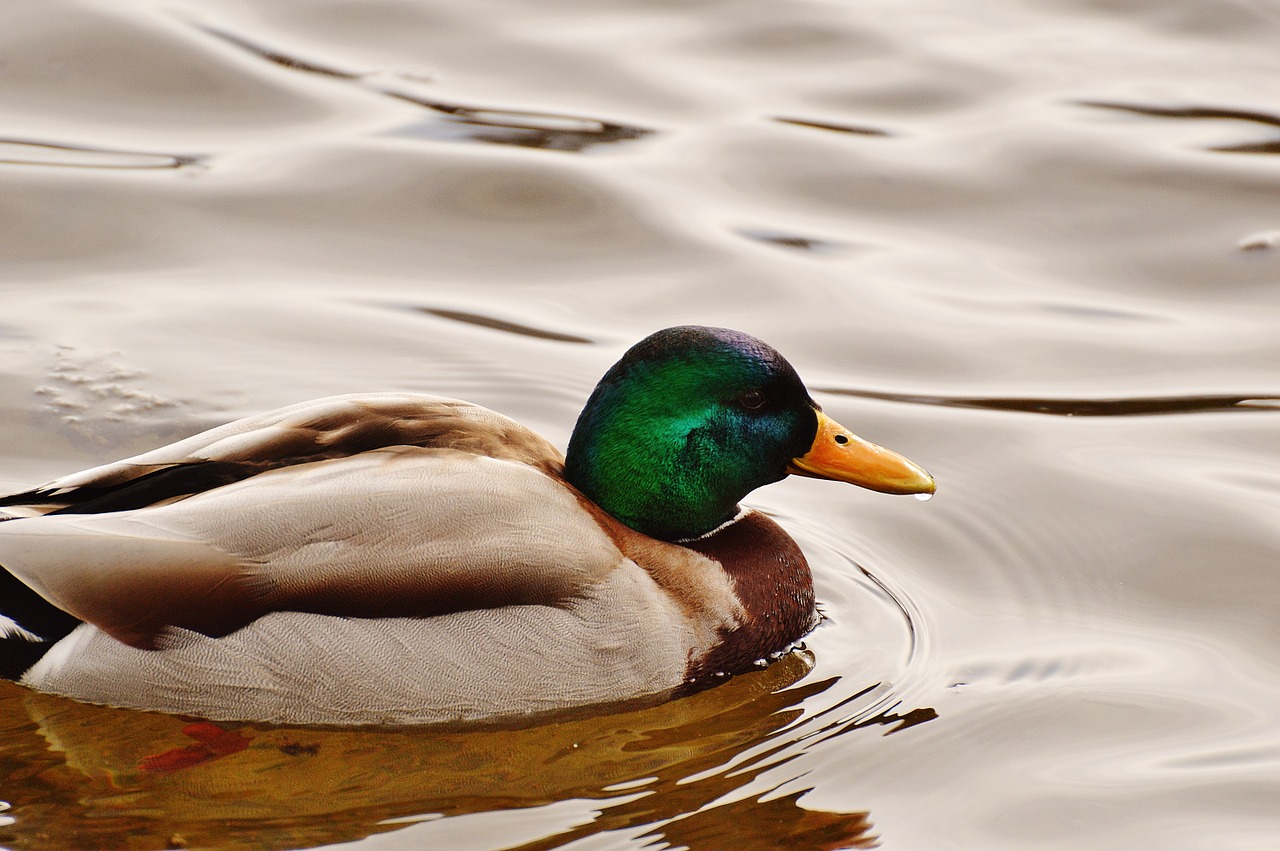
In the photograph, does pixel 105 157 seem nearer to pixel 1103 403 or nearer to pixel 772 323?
pixel 772 323

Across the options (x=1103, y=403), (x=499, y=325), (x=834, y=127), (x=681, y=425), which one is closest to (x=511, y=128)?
(x=834, y=127)

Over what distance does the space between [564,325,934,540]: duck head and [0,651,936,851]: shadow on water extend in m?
0.59

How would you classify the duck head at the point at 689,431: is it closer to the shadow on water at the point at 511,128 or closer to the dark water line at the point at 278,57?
the shadow on water at the point at 511,128

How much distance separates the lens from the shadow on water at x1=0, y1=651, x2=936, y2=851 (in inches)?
164

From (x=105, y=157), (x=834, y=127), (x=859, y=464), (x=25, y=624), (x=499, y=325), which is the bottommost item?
(x=25, y=624)

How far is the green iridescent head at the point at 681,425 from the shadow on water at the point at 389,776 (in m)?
0.58

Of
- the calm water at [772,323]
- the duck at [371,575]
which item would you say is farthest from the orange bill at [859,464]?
the calm water at [772,323]

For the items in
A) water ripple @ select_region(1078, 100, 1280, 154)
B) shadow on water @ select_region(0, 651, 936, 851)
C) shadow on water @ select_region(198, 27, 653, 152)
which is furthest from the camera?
water ripple @ select_region(1078, 100, 1280, 154)

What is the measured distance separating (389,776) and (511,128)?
5.12 metres

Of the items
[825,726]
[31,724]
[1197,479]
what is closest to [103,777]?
[31,724]

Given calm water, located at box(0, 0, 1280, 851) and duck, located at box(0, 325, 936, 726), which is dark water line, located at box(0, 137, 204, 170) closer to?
calm water, located at box(0, 0, 1280, 851)

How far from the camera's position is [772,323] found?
23.9ft

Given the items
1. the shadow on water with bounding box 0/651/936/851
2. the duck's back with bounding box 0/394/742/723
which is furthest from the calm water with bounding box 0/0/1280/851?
the duck's back with bounding box 0/394/742/723

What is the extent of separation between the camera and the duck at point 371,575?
14.2 ft
